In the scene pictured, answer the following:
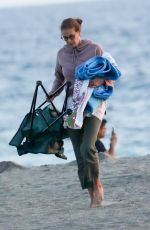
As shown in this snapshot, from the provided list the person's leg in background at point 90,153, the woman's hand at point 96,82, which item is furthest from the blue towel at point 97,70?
the person's leg in background at point 90,153

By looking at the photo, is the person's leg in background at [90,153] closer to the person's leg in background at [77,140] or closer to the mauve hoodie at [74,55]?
the person's leg in background at [77,140]

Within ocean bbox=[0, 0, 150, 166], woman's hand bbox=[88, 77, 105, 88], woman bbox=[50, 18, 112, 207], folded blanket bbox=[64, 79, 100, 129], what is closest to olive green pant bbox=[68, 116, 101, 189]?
woman bbox=[50, 18, 112, 207]

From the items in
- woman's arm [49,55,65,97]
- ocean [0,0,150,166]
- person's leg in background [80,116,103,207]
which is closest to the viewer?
person's leg in background [80,116,103,207]

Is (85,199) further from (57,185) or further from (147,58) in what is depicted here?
(147,58)

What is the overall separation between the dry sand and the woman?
346 millimetres

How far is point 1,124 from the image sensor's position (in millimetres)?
27422

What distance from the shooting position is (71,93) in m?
9.71

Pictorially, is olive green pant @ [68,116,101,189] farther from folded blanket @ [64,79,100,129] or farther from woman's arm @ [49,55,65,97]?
woman's arm @ [49,55,65,97]

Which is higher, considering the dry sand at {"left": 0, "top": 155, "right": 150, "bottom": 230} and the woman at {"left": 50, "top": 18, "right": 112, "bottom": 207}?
the woman at {"left": 50, "top": 18, "right": 112, "bottom": 207}

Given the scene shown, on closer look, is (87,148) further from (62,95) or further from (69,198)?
(62,95)

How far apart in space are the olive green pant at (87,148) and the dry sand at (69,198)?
0.96 ft

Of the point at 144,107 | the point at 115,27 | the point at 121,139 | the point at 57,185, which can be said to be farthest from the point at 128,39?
the point at 57,185

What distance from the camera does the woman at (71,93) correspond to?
31.4 feet

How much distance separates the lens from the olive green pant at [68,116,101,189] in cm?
959
